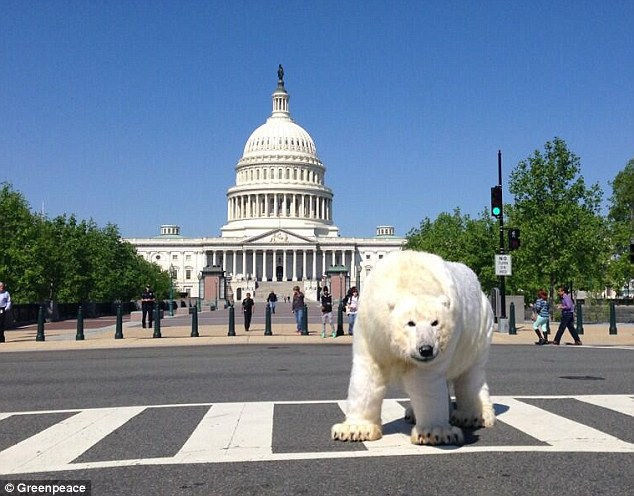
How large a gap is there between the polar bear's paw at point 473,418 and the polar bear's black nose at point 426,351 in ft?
6.07

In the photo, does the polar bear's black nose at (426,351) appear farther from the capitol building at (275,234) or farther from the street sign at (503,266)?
the capitol building at (275,234)

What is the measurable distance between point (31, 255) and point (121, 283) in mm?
27322

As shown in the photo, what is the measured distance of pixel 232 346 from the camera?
23.9 m

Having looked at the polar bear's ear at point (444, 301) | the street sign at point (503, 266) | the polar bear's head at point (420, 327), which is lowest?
the polar bear's head at point (420, 327)

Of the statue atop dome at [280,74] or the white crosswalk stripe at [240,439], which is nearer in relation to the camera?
the white crosswalk stripe at [240,439]

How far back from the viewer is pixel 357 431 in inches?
287

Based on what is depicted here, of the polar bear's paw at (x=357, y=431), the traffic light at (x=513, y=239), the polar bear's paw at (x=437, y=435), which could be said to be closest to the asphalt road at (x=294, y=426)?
the polar bear's paw at (x=357, y=431)

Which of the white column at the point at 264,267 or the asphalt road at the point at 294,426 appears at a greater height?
the white column at the point at 264,267

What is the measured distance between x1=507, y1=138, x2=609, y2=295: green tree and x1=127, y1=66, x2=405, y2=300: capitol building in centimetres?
11533

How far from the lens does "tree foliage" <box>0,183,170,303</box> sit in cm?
5097

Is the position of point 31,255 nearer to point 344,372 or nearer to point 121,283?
point 121,283

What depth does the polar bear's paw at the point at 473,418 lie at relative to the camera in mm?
8031

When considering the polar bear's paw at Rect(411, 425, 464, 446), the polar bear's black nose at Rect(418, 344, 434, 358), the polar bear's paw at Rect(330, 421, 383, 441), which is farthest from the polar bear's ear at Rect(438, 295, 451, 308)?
the polar bear's paw at Rect(330, 421, 383, 441)

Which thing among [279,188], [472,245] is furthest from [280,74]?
[472,245]
